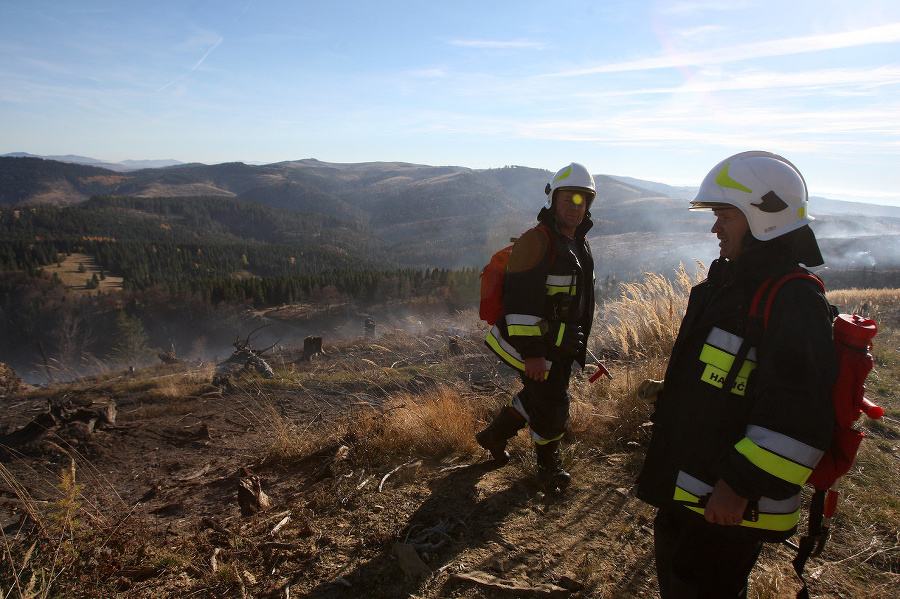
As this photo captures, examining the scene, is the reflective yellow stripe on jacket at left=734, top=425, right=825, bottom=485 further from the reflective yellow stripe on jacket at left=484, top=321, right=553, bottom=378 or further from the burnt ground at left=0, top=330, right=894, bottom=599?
the reflective yellow stripe on jacket at left=484, top=321, right=553, bottom=378

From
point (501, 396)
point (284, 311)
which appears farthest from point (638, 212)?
point (501, 396)

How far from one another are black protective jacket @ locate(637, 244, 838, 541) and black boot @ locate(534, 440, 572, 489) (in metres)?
1.40

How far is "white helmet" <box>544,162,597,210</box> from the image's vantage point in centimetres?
311

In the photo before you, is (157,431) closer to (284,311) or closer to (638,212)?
(284,311)

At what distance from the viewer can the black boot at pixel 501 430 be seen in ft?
11.0

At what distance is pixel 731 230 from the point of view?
179 centimetres

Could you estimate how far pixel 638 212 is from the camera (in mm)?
150250

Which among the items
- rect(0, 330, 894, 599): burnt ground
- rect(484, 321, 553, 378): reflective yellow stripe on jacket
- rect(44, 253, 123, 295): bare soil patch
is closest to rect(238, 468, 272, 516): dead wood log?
rect(0, 330, 894, 599): burnt ground

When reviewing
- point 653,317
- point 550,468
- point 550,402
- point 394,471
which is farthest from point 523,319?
point 653,317

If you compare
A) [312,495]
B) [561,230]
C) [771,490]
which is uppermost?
[561,230]

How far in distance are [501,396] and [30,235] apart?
14506cm

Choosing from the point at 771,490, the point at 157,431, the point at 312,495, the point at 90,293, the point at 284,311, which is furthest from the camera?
the point at 90,293

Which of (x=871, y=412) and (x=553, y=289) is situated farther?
(x=553, y=289)

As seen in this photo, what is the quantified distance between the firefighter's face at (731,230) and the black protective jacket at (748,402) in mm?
57
